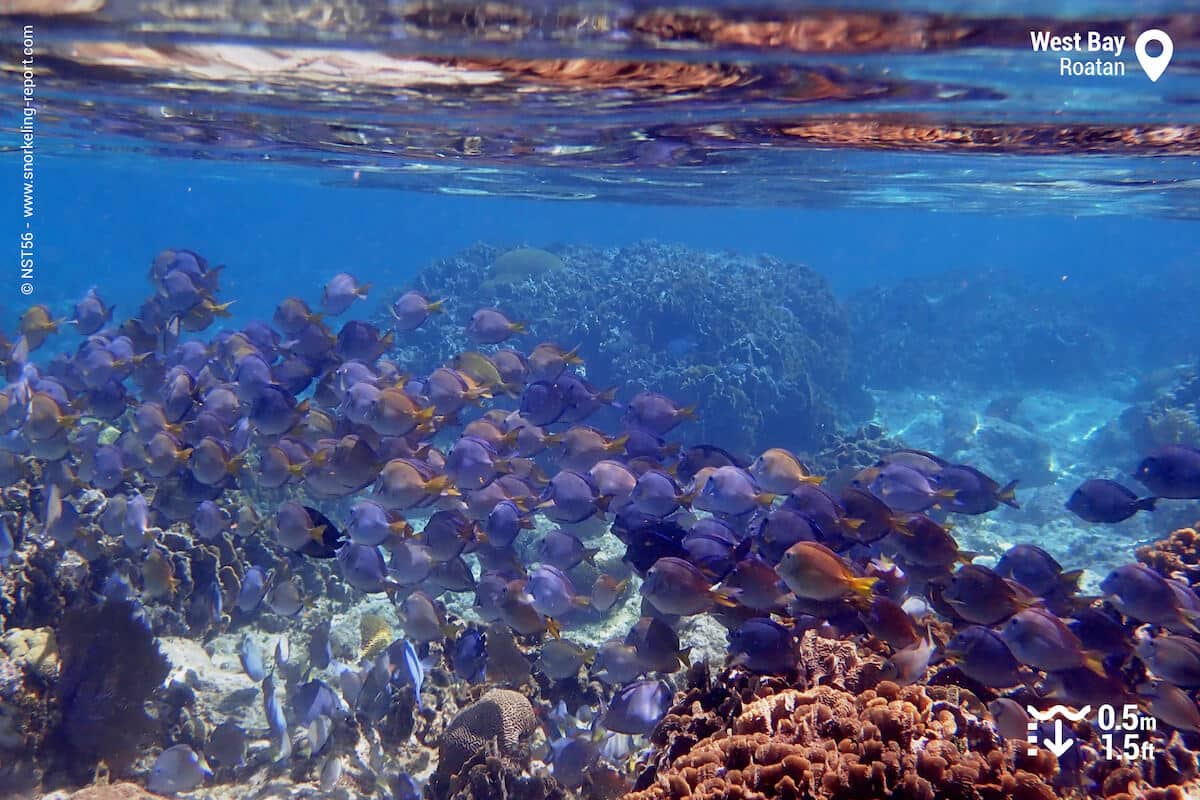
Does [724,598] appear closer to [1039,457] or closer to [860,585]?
[860,585]

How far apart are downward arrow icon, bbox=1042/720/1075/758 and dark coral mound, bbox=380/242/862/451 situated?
1404 centimetres

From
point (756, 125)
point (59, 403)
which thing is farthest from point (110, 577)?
point (756, 125)

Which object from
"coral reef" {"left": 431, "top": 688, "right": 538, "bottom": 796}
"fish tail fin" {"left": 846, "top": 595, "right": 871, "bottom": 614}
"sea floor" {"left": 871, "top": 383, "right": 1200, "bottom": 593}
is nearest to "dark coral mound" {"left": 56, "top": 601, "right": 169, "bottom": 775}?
"coral reef" {"left": 431, "top": 688, "right": 538, "bottom": 796}

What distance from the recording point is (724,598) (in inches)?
221

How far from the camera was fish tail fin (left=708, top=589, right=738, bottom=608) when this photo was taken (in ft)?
18.4

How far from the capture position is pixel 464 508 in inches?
311

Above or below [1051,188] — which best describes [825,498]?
below

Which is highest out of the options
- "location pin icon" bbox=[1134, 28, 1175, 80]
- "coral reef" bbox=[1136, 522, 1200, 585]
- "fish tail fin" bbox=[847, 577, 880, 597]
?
"location pin icon" bbox=[1134, 28, 1175, 80]

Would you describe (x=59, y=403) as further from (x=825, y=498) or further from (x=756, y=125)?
(x=756, y=125)

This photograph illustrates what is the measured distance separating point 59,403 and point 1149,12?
1279 cm

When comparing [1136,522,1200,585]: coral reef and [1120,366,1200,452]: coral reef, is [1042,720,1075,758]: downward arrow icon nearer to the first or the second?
[1136,522,1200,585]: coral reef

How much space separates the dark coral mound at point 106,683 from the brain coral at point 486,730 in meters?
3.52

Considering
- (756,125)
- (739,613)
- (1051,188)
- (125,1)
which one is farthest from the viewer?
(1051,188)

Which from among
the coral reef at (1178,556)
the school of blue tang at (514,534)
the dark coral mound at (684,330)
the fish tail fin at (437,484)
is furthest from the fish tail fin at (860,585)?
the dark coral mound at (684,330)
